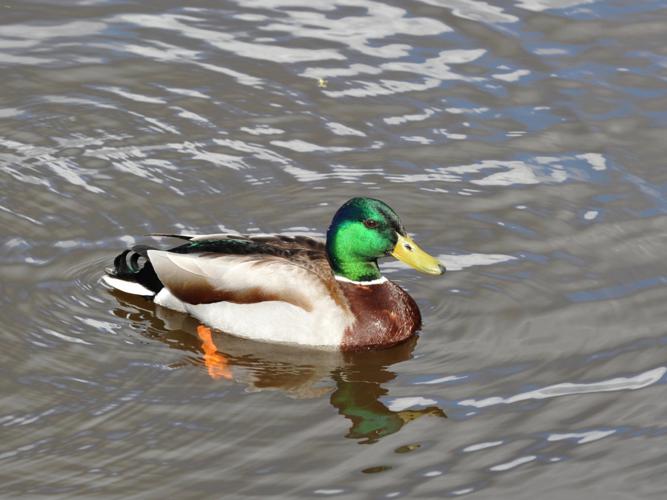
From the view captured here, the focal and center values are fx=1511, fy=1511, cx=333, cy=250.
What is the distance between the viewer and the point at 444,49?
13898mm

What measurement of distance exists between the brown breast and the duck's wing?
0.42 feet

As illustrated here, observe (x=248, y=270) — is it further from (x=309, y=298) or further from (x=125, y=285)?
(x=125, y=285)

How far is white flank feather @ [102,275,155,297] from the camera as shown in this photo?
410 inches

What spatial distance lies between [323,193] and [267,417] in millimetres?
Answer: 3043

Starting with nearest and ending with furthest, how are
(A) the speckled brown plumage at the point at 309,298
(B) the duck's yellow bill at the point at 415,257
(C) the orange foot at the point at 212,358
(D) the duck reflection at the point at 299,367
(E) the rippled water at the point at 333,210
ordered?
(E) the rippled water at the point at 333,210, (D) the duck reflection at the point at 299,367, (C) the orange foot at the point at 212,358, (B) the duck's yellow bill at the point at 415,257, (A) the speckled brown plumage at the point at 309,298

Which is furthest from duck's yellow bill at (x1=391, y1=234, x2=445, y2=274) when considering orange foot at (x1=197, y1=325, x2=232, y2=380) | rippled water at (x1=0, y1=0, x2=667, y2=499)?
orange foot at (x1=197, y1=325, x2=232, y2=380)

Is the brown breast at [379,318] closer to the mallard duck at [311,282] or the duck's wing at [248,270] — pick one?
the mallard duck at [311,282]

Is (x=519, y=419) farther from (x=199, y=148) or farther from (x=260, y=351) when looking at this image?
(x=199, y=148)

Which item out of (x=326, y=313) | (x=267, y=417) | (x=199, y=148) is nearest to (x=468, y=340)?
(x=326, y=313)

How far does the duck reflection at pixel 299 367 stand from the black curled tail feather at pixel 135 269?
17 centimetres

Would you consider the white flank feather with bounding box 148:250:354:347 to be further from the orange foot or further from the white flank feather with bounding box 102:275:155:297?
the white flank feather with bounding box 102:275:155:297

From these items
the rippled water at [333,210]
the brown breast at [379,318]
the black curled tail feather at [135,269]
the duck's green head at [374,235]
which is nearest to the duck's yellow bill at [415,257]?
the duck's green head at [374,235]

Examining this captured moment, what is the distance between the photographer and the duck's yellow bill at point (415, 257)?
991 cm

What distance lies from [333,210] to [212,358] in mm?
2065
